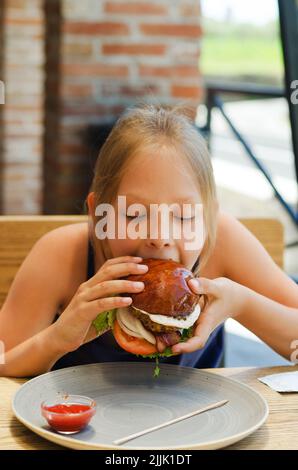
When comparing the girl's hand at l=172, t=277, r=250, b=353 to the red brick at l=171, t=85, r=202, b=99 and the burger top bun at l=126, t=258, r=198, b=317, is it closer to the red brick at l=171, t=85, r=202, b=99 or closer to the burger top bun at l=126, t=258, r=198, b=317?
the burger top bun at l=126, t=258, r=198, b=317

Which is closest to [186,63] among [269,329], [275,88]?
[275,88]

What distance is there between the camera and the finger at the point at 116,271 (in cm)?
135

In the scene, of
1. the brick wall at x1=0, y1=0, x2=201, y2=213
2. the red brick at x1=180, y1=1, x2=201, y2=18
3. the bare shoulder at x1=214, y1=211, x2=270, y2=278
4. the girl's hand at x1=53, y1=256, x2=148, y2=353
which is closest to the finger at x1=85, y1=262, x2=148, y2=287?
the girl's hand at x1=53, y1=256, x2=148, y2=353

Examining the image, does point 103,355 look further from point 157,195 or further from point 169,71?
point 169,71

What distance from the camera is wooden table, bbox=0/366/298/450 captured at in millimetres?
1139

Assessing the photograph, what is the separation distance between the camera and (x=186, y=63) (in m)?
4.65

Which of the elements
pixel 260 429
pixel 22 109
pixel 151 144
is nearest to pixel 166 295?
pixel 260 429

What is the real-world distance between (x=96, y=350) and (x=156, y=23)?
3244mm

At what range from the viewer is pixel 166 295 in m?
1.35

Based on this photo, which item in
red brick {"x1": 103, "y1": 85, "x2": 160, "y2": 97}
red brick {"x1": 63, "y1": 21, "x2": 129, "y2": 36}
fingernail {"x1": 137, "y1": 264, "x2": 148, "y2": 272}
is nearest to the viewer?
fingernail {"x1": 137, "y1": 264, "x2": 148, "y2": 272}

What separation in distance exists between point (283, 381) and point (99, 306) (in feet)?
1.31

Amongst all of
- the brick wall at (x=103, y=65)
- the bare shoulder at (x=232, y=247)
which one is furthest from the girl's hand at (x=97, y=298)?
the brick wall at (x=103, y=65)

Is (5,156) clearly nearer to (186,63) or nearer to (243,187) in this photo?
(186,63)
